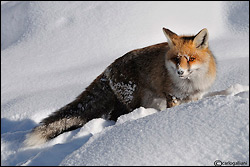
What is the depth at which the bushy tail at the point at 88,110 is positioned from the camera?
3.92 metres

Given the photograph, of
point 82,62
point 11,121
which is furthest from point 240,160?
point 82,62

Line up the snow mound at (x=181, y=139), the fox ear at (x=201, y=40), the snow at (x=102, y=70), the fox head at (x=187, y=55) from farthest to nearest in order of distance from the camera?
the fox ear at (x=201, y=40)
the fox head at (x=187, y=55)
the snow at (x=102, y=70)
the snow mound at (x=181, y=139)

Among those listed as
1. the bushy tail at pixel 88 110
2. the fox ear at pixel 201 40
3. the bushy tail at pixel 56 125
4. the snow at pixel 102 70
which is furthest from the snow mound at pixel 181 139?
the bushy tail at pixel 88 110

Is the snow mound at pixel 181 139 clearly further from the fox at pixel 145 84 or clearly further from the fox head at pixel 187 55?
the fox at pixel 145 84

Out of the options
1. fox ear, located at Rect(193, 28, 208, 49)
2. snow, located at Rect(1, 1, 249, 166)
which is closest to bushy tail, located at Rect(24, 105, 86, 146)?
snow, located at Rect(1, 1, 249, 166)

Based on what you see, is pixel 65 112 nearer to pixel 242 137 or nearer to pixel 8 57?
pixel 242 137

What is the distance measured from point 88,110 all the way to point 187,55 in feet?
4.81

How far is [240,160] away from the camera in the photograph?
1958 mm

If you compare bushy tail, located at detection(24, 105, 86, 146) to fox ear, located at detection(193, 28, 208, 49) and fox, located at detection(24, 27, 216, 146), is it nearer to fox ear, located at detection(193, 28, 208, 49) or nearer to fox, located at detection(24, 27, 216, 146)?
fox, located at detection(24, 27, 216, 146)

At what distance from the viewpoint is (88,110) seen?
4.13 metres

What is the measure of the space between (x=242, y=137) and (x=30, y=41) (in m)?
5.84

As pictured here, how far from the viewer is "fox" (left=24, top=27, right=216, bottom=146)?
358cm

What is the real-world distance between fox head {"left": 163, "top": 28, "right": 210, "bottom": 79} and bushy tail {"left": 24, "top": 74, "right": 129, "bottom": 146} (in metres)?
0.91

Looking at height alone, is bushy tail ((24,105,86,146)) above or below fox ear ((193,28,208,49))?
below
